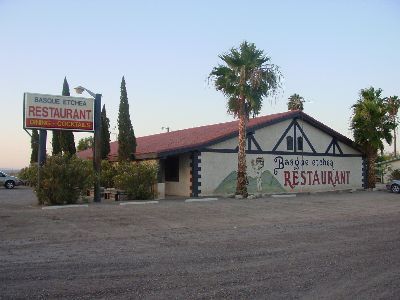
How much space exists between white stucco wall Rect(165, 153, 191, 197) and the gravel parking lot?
359 inches

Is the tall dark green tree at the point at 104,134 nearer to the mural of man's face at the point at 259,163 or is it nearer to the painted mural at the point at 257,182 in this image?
the painted mural at the point at 257,182

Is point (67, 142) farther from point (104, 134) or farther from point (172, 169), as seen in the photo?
point (172, 169)

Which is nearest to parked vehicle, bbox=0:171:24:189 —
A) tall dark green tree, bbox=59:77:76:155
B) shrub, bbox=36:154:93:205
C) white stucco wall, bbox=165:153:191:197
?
tall dark green tree, bbox=59:77:76:155

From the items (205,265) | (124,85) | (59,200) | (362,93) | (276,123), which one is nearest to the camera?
(205,265)

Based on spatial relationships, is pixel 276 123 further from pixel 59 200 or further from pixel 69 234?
pixel 69 234

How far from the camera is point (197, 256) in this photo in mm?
8570

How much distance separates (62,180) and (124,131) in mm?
6843

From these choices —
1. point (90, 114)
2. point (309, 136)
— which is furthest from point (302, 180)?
point (90, 114)

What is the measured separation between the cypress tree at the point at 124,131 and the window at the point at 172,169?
2.50 meters

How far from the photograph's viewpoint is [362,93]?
33.0 m

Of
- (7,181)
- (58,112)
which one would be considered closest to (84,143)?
(7,181)

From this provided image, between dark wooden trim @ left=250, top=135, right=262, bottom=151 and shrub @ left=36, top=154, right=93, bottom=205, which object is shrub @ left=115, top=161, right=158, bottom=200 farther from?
dark wooden trim @ left=250, top=135, right=262, bottom=151

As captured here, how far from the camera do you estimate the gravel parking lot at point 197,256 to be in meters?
6.23

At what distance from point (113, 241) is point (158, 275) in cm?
358
